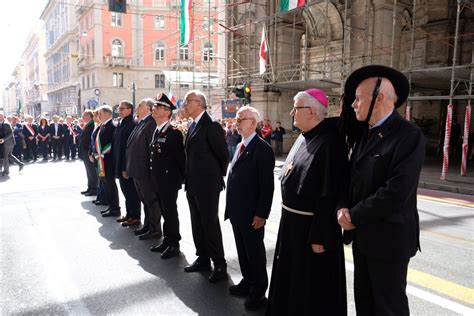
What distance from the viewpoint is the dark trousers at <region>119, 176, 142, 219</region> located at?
6.29m

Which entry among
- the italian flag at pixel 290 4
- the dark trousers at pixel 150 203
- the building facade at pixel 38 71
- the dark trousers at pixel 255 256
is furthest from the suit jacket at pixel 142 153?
the building facade at pixel 38 71

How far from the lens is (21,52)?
131 m

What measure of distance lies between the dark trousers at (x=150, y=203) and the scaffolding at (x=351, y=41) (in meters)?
11.4

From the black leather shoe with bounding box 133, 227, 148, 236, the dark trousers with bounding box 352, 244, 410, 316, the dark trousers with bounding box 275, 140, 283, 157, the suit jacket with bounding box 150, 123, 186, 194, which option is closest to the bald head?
the dark trousers with bounding box 352, 244, 410, 316

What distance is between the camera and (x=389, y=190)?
2227 mm

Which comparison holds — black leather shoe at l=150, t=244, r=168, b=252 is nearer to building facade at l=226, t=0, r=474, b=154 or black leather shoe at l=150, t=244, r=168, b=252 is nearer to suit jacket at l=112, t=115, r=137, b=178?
suit jacket at l=112, t=115, r=137, b=178

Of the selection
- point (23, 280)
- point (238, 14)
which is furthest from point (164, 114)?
point (238, 14)

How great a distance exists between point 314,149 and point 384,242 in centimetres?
79

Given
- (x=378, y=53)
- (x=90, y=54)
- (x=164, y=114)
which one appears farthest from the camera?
(x=90, y=54)

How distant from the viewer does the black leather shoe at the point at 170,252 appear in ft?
15.9

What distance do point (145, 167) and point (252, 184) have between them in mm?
2404

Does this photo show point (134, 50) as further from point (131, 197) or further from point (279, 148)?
point (131, 197)

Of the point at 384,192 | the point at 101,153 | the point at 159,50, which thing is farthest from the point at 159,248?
the point at 159,50

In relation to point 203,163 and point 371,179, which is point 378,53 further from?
point 371,179
